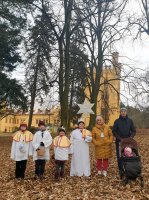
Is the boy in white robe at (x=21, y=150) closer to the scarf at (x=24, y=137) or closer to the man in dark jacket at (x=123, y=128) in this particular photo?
the scarf at (x=24, y=137)

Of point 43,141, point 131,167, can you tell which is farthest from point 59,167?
point 131,167

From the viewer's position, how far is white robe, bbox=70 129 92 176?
12.1m

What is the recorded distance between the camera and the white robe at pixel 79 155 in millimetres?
12055

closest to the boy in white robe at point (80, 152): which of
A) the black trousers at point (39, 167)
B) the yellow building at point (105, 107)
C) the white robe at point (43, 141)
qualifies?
the white robe at point (43, 141)

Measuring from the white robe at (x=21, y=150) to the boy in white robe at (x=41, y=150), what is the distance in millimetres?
271

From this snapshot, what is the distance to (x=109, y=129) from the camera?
1194 centimetres

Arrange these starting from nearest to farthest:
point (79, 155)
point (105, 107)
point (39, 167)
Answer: point (39, 167) < point (79, 155) < point (105, 107)

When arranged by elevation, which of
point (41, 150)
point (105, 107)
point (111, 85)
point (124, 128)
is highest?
point (111, 85)

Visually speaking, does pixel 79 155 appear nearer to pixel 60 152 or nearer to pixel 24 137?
pixel 60 152

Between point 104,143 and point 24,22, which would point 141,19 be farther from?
point 104,143

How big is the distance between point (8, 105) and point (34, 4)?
727 cm

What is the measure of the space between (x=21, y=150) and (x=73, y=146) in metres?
1.65

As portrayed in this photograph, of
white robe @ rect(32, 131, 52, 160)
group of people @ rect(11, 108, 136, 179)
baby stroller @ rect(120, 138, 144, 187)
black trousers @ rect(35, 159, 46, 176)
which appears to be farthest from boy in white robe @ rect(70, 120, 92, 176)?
baby stroller @ rect(120, 138, 144, 187)

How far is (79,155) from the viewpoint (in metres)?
12.2
